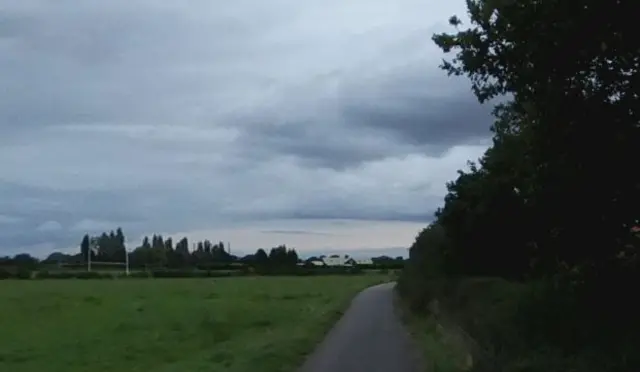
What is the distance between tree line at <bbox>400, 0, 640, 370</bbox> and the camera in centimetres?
1024

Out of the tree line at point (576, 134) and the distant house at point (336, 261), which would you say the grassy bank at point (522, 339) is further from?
the distant house at point (336, 261)

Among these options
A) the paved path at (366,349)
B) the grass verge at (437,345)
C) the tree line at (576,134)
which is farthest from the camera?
the paved path at (366,349)

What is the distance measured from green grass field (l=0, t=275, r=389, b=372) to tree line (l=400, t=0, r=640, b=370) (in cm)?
787

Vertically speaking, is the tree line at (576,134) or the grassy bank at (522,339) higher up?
the tree line at (576,134)

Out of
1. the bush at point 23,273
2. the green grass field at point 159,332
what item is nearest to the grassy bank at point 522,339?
the green grass field at point 159,332

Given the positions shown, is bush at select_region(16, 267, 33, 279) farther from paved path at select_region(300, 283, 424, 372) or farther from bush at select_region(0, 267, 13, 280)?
paved path at select_region(300, 283, 424, 372)

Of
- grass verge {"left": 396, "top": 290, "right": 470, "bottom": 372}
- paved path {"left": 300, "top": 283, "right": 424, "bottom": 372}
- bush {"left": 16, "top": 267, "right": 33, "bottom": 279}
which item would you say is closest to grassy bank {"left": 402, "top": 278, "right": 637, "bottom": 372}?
grass verge {"left": 396, "top": 290, "right": 470, "bottom": 372}

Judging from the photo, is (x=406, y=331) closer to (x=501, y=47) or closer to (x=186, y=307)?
(x=501, y=47)

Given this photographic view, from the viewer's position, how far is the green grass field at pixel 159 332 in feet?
78.1

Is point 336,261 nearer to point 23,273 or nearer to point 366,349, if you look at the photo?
point 23,273

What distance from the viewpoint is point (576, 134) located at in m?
11.1

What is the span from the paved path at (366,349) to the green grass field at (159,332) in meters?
0.57

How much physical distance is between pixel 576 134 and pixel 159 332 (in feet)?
88.5

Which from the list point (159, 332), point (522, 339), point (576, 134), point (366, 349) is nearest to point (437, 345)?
point (366, 349)
